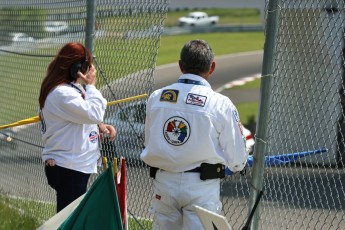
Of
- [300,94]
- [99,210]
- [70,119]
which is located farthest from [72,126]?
[300,94]

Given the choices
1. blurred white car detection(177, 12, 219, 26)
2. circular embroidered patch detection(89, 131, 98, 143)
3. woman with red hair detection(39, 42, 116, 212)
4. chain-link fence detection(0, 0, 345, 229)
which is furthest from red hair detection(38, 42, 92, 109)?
blurred white car detection(177, 12, 219, 26)

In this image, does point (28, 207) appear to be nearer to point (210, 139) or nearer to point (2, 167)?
point (2, 167)

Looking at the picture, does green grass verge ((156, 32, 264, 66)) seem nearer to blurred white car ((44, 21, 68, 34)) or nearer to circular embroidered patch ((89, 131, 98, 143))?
blurred white car ((44, 21, 68, 34))

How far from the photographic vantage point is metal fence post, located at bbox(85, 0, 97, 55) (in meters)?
6.82

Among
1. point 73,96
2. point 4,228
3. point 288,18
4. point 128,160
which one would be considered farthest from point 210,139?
point 4,228

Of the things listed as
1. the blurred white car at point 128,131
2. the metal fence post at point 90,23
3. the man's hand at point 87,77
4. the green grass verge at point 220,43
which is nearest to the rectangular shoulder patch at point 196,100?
the man's hand at point 87,77

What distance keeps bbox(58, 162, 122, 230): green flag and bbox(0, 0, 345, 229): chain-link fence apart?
2.91 feet

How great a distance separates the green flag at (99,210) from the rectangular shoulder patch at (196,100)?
0.80m

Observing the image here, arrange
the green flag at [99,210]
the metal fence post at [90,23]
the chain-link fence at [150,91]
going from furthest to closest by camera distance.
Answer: the metal fence post at [90,23]
the green flag at [99,210]
the chain-link fence at [150,91]

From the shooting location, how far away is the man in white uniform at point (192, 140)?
15.2 feet

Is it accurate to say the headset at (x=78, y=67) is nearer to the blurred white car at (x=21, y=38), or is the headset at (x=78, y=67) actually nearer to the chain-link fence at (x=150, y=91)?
the chain-link fence at (x=150, y=91)

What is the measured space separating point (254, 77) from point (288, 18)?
27562 mm

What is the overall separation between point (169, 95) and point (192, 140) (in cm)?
32

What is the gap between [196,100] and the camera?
4652mm
